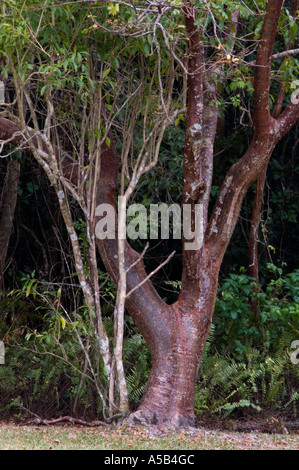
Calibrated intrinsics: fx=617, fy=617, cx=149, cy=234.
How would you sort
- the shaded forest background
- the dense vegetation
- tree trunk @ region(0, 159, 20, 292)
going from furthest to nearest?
tree trunk @ region(0, 159, 20, 292) → the shaded forest background → the dense vegetation

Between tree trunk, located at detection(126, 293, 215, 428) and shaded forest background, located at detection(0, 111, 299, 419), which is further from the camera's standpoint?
shaded forest background, located at detection(0, 111, 299, 419)

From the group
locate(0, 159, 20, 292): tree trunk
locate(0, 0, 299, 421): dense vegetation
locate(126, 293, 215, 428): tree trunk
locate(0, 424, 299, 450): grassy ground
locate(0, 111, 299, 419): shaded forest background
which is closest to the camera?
locate(0, 424, 299, 450): grassy ground

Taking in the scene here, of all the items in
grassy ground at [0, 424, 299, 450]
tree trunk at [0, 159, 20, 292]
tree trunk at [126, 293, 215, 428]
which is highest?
tree trunk at [0, 159, 20, 292]

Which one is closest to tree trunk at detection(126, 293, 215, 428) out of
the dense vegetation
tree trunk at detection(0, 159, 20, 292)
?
the dense vegetation

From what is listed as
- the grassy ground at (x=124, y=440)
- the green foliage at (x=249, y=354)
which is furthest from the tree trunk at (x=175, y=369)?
the green foliage at (x=249, y=354)

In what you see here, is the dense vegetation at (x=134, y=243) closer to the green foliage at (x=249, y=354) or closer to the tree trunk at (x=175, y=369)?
the green foliage at (x=249, y=354)

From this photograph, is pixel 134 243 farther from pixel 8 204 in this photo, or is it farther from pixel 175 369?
pixel 175 369

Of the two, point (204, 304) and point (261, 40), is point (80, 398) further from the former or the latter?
point (261, 40)

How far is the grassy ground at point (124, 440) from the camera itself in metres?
5.13

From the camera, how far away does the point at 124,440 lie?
5.34 metres

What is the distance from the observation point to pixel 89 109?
6727mm

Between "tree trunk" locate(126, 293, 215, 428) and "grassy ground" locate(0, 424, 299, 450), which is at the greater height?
"tree trunk" locate(126, 293, 215, 428)

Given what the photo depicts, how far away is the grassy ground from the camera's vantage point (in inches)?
202

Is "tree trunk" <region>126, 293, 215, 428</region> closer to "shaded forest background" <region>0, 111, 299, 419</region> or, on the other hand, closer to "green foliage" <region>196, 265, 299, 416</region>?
"shaded forest background" <region>0, 111, 299, 419</region>
